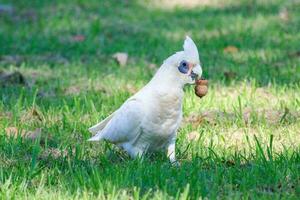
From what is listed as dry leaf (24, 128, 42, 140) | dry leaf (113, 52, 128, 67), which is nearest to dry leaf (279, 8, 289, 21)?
dry leaf (113, 52, 128, 67)

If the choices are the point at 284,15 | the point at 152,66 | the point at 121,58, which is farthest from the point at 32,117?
the point at 284,15

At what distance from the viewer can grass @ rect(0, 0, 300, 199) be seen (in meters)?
4.03

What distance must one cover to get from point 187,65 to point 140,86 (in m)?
2.27

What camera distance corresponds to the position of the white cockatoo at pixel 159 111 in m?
4.35

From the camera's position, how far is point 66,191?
393 centimetres

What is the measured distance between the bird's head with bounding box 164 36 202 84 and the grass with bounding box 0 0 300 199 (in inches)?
17.0

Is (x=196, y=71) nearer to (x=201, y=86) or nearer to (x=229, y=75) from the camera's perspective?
(x=201, y=86)

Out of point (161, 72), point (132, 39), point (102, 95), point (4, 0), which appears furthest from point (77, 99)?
point (4, 0)

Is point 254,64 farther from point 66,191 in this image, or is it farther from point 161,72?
point 66,191

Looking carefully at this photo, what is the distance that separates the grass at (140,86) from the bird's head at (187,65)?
431 millimetres

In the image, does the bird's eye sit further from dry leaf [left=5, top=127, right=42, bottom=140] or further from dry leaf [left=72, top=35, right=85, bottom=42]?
dry leaf [left=72, top=35, right=85, bottom=42]

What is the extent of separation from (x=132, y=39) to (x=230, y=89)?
2.56 meters

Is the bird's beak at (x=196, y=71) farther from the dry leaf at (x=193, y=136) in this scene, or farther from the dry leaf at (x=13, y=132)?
the dry leaf at (x=13, y=132)

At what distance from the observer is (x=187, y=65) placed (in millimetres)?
4344
